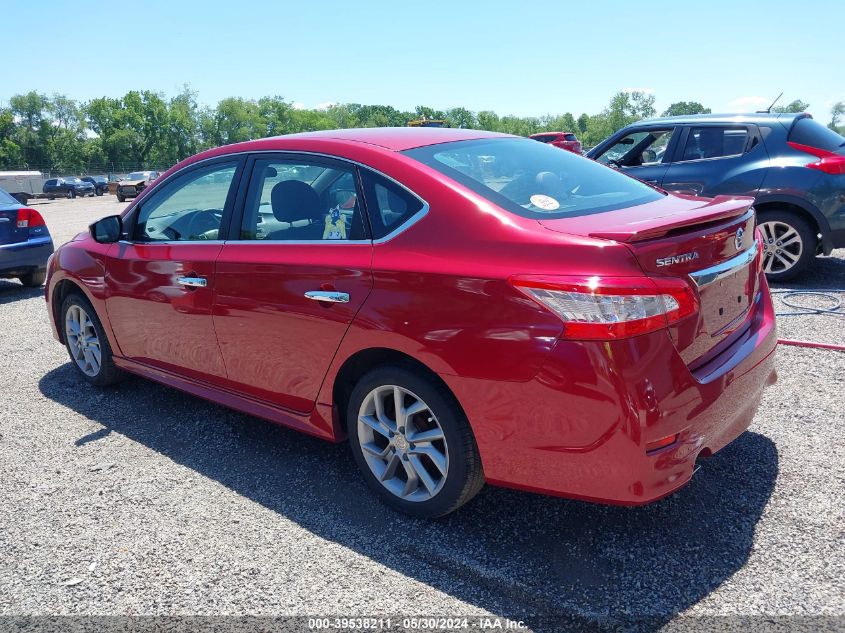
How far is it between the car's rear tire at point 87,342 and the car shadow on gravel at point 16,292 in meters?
4.18

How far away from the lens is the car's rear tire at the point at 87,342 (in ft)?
15.4

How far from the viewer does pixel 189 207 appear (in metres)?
4.07

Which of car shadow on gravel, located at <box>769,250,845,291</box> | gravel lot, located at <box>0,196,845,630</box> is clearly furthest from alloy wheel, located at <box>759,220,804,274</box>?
gravel lot, located at <box>0,196,845,630</box>

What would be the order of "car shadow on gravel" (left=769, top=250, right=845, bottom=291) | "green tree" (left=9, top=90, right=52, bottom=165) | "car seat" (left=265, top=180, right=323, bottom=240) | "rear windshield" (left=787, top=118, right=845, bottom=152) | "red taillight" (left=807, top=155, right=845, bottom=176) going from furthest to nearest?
"green tree" (left=9, top=90, right=52, bottom=165) < "car shadow on gravel" (left=769, top=250, right=845, bottom=291) < "rear windshield" (left=787, top=118, right=845, bottom=152) < "red taillight" (left=807, top=155, right=845, bottom=176) < "car seat" (left=265, top=180, right=323, bottom=240)

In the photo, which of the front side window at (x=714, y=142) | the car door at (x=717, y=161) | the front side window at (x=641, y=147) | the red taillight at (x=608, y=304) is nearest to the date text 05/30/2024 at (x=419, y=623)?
the red taillight at (x=608, y=304)

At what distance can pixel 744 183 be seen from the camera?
22.9ft

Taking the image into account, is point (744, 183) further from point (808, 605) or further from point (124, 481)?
point (124, 481)

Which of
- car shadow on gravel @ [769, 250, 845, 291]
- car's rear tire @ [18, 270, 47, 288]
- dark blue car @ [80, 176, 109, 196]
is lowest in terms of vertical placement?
dark blue car @ [80, 176, 109, 196]

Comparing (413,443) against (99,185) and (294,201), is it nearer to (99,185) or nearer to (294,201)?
(294,201)

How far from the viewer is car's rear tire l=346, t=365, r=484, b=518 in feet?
9.02

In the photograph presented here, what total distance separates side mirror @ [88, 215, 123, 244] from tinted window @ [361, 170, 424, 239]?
2.06 m

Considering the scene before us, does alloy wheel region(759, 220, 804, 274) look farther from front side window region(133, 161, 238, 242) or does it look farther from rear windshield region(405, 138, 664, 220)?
front side window region(133, 161, 238, 242)

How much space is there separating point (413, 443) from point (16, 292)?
818 cm

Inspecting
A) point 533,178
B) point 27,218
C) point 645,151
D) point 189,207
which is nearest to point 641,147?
point 645,151
